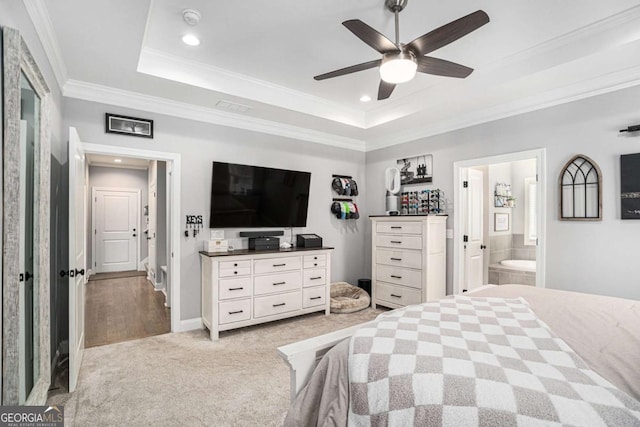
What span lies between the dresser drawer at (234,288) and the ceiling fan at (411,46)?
2288 millimetres

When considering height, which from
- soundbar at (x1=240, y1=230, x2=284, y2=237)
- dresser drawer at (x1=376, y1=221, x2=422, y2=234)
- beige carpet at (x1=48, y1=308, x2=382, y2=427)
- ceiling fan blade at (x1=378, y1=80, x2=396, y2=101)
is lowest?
beige carpet at (x1=48, y1=308, x2=382, y2=427)

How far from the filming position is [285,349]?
1.43m

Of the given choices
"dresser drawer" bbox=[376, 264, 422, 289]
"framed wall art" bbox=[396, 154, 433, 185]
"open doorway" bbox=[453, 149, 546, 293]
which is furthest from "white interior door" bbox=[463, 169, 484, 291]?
"dresser drawer" bbox=[376, 264, 422, 289]

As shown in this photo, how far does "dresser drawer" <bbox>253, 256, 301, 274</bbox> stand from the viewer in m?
3.64

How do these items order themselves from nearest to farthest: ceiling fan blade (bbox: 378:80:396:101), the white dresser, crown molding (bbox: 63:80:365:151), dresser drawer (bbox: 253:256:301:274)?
ceiling fan blade (bbox: 378:80:396:101), crown molding (bbox: 63:80:365:151), the white dresser, dresser drawer (bbox: 253:256:301:274)

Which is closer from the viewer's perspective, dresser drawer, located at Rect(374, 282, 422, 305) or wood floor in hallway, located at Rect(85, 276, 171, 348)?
wood floor in hallway, located at Rect(85, 276, 171, 348)

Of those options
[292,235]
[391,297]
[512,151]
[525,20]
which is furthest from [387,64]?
[391,297]

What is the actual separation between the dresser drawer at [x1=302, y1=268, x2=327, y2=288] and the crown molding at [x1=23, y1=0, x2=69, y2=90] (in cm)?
308

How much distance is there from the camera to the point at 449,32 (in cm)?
190

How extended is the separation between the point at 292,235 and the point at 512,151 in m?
2.87

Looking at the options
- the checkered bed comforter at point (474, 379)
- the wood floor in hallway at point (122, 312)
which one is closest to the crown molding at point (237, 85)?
the wood floor in hallway at point (122, 312)

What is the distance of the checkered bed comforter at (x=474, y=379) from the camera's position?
893 millimetres

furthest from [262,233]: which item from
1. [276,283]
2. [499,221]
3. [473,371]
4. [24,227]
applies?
[499,221]
